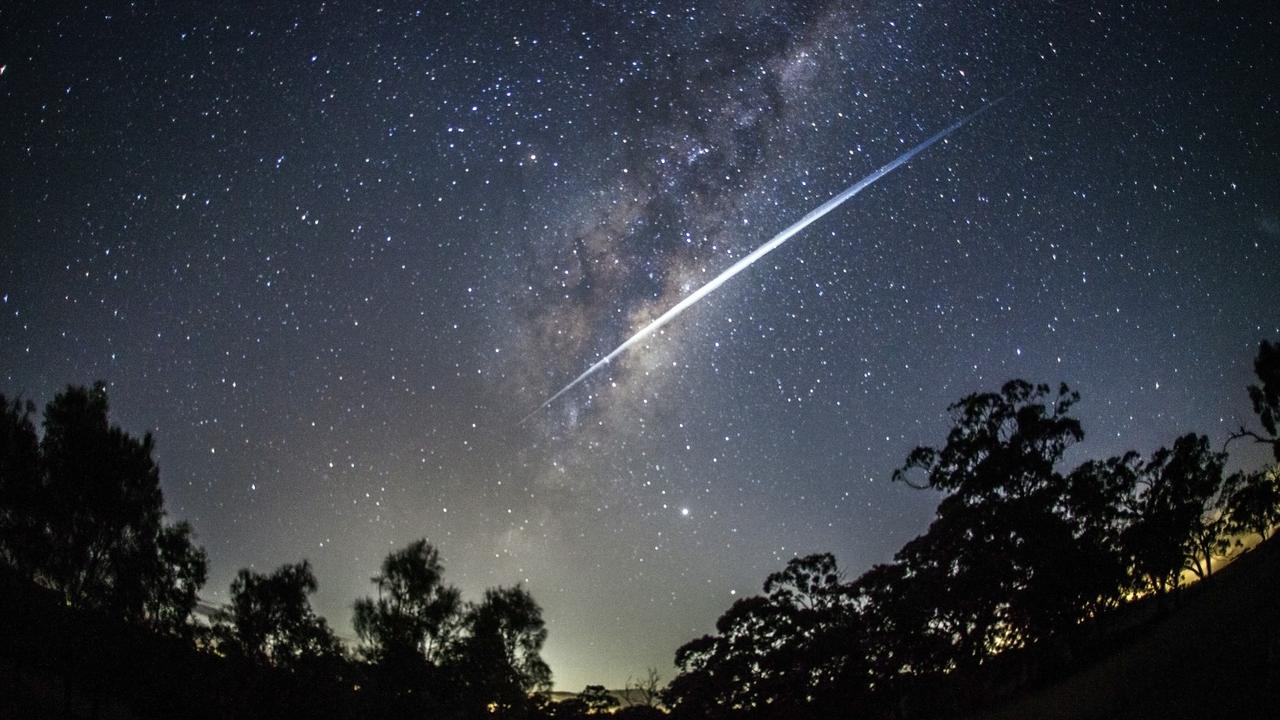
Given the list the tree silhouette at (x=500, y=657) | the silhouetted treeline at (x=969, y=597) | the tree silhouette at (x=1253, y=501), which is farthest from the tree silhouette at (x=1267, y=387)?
the tree silhouette at (x=500, y=657)

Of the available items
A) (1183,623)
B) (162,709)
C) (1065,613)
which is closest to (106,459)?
(162,709)

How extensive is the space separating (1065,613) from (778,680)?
10.4 meters

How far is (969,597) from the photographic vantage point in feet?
60.4

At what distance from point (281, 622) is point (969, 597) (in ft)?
91.6

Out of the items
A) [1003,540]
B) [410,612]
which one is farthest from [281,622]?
[1003,540]

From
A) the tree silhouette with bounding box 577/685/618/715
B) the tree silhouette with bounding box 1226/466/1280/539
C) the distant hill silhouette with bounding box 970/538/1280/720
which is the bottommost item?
the distant hill silhouette with bounding box 970/538/1280/720

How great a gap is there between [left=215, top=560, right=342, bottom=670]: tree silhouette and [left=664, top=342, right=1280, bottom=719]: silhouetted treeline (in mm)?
16253

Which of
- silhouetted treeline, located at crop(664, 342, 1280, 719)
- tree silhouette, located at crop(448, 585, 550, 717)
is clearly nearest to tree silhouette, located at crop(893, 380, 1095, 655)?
silhouetted treeline, located at crop(664, 342, 1280, 719)

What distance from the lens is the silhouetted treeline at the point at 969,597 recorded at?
1866 centimetres

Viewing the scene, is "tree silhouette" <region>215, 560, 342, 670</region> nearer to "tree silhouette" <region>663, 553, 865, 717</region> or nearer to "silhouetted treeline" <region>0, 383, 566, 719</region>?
"silhouetted treeline" <region>0, 383, 566, 719</region>

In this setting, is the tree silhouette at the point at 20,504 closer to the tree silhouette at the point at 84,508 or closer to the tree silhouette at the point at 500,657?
the tree silhouette at the point at 84,508

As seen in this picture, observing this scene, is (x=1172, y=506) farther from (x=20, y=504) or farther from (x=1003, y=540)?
(x=20, y=504)

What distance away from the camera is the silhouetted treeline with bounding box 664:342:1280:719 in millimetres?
18656

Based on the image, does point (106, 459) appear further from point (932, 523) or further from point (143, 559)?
point (932, 523)
